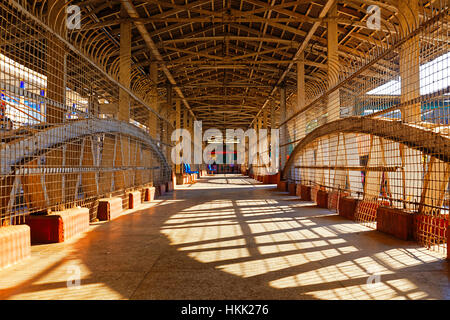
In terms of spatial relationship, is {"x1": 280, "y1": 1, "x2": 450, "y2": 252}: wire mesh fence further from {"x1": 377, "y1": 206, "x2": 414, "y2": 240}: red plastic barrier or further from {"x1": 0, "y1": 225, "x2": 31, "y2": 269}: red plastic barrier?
{"x1": 0, "y1": 225, "x2": 31, "y2": 269}: red plastic barrier

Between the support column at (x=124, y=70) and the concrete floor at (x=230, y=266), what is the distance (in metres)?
4.41

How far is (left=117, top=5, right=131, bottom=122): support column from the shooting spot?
30.4ft

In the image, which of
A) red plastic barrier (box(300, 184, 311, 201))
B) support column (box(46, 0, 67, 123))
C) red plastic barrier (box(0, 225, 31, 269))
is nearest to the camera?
red plastic barrier (box(0, 225, 31, 269))

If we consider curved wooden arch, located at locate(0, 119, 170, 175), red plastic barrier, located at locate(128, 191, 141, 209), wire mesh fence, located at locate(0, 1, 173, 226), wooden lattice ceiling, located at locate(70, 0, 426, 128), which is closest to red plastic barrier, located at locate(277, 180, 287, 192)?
wooden lattice ceiling, located at locate(70, 0, 426, 128)

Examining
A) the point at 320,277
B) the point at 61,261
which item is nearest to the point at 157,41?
the point at 61,261

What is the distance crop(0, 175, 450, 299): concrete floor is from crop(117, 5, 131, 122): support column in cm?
441

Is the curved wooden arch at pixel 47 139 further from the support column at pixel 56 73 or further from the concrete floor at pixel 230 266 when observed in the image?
the concrete floor at pixel 230 266

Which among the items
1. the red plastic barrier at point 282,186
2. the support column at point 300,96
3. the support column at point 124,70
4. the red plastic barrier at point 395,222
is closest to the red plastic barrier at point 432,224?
the red plastic barrier at point 395,222

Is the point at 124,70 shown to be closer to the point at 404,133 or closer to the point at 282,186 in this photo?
the point at 404,133

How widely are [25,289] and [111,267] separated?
3.06 feet

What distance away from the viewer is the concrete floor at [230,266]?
2.95 m

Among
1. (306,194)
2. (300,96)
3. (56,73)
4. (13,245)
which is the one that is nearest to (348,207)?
(306,194)

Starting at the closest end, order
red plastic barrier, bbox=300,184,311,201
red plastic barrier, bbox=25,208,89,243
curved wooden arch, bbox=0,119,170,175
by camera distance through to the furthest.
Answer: curved wooden arch, bbox=0,119,170,175
red plastic barrier, bbox=25,208,89,243
red plastic barrier, bbox=300,184,311,201
